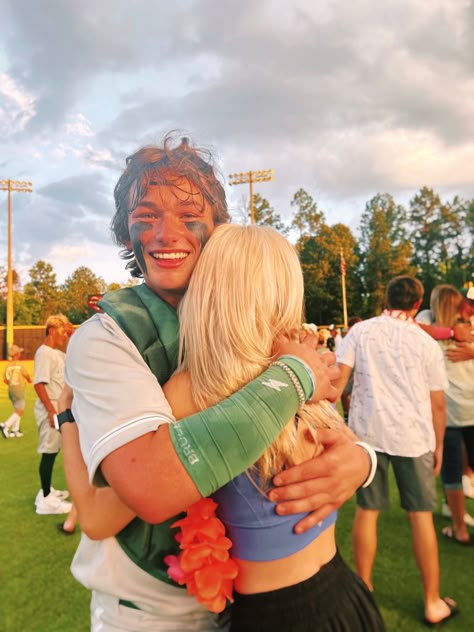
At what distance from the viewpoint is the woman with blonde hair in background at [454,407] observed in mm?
4727

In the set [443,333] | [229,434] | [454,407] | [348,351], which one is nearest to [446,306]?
[443,333]

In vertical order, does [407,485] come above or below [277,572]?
below

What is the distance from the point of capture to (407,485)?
3.60 m

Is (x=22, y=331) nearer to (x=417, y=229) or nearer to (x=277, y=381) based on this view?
(x=277, y=381)

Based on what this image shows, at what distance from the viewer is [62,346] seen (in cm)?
652

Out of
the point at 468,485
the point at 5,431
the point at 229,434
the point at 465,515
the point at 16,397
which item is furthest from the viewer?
the point at 16,397

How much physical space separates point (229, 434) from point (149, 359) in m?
0.39

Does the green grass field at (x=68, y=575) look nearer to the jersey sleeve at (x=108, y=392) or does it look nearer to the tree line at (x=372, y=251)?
the jersey sleeve at (x=108, y=392)

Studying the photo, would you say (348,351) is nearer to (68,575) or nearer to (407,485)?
(407,485)

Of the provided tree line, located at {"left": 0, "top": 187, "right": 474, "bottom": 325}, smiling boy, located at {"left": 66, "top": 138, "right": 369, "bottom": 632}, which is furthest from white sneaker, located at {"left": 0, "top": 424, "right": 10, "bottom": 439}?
tree line, located at {"left": 0, "top": 187, "right": 474, "bottom": 325}

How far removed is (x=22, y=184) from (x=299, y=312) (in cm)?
3930

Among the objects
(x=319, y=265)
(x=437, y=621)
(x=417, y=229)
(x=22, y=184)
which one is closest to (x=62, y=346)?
(x=437, y=621)

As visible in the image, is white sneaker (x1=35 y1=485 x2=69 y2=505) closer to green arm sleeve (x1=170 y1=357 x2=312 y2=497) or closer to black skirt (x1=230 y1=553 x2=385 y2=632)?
black skirt (x1=230 y1=553 x2=385 y2=632)

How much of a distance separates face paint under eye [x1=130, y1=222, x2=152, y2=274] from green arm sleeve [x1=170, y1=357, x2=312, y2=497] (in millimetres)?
707
